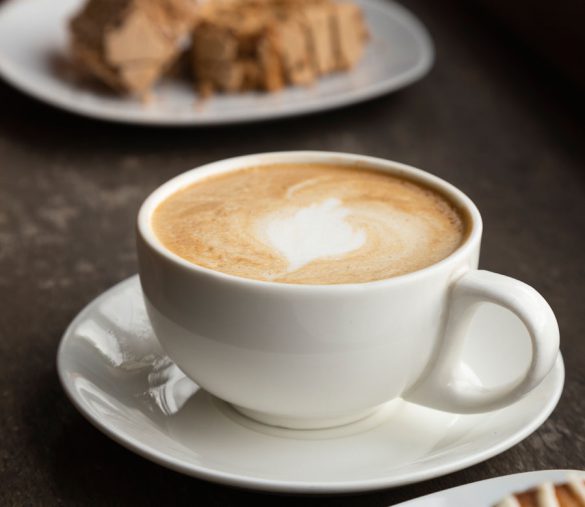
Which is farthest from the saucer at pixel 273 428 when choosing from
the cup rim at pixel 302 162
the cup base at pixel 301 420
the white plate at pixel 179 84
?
the white plate at pixel 179 84

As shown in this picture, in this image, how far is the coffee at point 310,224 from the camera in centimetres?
73

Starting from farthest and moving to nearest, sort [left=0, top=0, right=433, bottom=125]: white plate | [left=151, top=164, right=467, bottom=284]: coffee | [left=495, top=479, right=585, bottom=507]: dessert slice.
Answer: [left=0, top=0, right=433, bottom=125]: white plate
[left=151, top=164, right=467, bottom=284]: coffee
[left=495, top=479, right=585, bottom=507]: dessert slice

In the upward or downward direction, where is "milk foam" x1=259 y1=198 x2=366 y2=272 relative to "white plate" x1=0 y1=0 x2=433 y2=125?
upward

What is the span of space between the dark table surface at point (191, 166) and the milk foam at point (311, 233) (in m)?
0.19

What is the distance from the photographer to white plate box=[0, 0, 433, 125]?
1.50 meters

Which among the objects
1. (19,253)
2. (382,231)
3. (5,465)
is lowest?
(19,253)

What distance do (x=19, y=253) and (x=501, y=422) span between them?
67cm

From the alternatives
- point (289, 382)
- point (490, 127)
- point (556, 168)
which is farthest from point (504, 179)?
point (289, 382)

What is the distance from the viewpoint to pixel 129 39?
156cm

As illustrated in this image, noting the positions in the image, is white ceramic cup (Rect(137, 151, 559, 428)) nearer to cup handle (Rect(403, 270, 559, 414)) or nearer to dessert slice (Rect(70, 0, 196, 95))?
cup handle (Rect(403, 270, 559, 414))

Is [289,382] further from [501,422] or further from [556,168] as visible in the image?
[556,168]

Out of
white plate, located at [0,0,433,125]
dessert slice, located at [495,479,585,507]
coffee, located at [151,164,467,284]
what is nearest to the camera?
dessert slice, located at [495,479,585,507]

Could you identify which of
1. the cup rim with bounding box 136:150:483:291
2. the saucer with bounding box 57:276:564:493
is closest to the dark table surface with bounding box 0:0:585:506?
the saucer with bounding box 57:276:564:493

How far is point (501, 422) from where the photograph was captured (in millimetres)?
738
